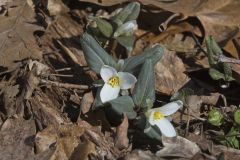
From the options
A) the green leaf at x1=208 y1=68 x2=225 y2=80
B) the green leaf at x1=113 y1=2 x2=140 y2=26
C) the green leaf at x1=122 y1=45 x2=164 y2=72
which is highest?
the green leaf at x1=113 y1=2 x2=140 y2=26

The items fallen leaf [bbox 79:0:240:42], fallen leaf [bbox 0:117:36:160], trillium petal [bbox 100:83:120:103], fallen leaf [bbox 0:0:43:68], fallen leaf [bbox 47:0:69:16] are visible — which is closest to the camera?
fallen leaf [bbox 0:117:36:160]

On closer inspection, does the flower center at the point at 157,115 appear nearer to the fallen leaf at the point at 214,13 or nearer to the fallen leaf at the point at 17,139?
the fallen leaf at the point at 17,139

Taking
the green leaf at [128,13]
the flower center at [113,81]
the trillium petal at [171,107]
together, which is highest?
the green leaf at [128,13]

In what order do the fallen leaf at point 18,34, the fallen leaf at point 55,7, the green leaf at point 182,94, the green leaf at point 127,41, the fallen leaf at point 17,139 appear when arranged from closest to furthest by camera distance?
the fallen leaf at point 17,139
the green leaf at point 182,94
the green leaf at point 127,41
the fallen leaf at point 18,34
the fallen leaf at point 55,7

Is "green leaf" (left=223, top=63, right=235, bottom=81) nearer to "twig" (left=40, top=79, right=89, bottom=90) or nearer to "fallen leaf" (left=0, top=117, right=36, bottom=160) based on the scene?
"twig" (left=40, top=79, right=89, bottom=90)

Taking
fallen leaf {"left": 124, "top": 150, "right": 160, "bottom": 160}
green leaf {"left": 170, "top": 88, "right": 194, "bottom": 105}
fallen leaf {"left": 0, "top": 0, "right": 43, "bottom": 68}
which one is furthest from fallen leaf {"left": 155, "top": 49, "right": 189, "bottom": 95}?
fallen leaf {"left": 0, "top": 0, "right": 43, "bottom": 68}

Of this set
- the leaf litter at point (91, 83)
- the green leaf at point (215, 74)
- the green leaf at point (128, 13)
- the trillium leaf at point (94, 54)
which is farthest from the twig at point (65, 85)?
the green leaf at point (215, 74)
